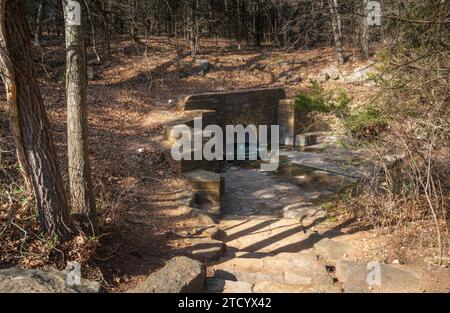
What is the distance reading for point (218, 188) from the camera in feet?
26.3

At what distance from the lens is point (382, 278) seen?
445cm

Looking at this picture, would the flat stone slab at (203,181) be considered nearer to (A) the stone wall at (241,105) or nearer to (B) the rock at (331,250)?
(B) the rock at (331,250)

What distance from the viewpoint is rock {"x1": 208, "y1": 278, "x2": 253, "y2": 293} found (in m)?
4.17

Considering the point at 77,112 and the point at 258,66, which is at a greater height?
the point at 258,66

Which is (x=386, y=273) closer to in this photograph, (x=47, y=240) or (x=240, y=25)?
(x=47, y=240)

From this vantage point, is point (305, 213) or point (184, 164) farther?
point (184, 164)

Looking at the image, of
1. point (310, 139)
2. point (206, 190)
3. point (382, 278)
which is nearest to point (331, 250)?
point (382, 278)

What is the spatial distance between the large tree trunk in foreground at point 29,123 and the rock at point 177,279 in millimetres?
1252

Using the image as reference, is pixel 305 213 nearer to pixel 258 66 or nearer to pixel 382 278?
pixel 382 278

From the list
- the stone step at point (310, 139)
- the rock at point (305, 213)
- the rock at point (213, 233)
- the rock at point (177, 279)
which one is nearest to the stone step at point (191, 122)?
the rock at point (305, 213)

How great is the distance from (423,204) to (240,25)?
18934 mm

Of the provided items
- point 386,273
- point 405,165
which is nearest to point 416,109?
point 405,165

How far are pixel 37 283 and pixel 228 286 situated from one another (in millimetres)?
1859

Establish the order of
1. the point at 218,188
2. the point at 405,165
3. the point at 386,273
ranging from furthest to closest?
the point at 218,188, the point at 405,165, the point at 386,273
